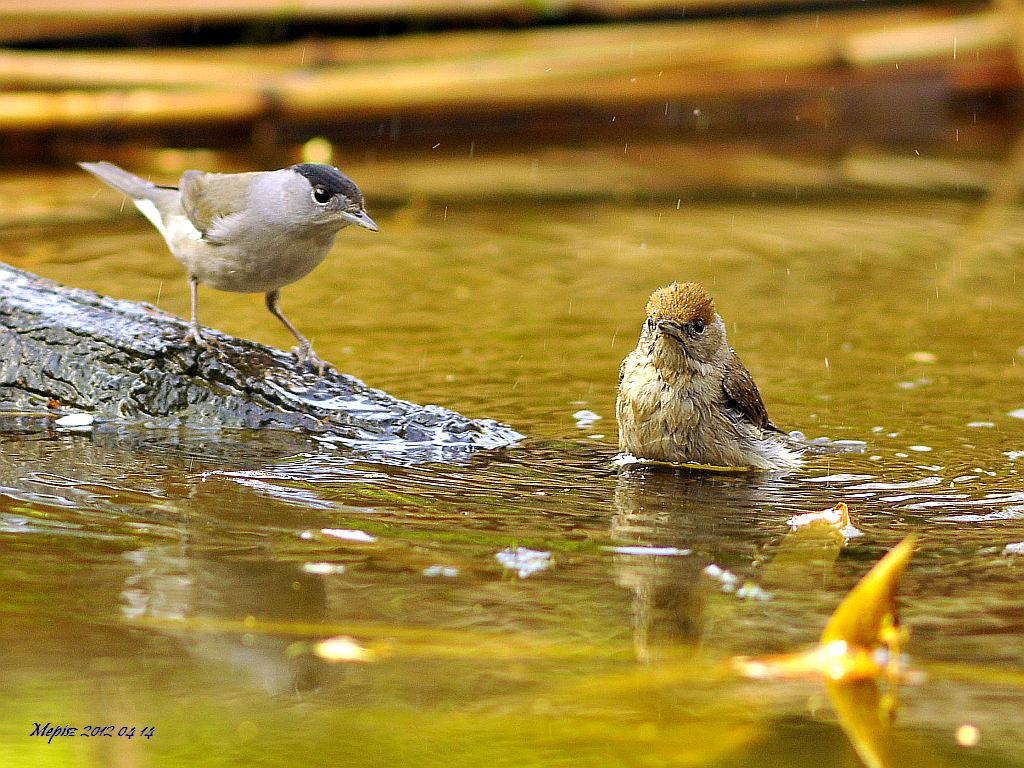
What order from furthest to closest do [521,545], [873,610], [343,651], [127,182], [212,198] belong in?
[127,182], [212,198], [521,545], [343,651], [873,610]

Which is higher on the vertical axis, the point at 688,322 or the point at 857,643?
the point at 688,322

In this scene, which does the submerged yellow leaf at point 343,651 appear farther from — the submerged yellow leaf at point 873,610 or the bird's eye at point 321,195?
the bird's eye at point 321,195

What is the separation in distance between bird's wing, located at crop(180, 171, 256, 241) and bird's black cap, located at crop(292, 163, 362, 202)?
0.96ft

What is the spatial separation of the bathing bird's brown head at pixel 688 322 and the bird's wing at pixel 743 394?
9 centimetres

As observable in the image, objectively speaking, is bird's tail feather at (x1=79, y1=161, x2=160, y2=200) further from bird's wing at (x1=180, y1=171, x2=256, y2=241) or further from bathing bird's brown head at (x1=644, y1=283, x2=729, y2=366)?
bathing bird's brown head at (x1=644, y1=283, x2=729, y2=366)

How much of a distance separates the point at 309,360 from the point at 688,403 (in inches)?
62.0

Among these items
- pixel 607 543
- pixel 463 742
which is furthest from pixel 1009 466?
pixel 463 742

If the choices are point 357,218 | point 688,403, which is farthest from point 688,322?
point 357,218

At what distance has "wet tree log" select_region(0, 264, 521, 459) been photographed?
5.59 metres

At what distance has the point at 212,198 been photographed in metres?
5.86

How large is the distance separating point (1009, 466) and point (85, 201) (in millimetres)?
7429

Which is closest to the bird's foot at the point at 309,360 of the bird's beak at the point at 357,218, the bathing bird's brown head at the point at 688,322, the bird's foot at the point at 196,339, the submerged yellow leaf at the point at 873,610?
the bird's foot at the point at 196,339

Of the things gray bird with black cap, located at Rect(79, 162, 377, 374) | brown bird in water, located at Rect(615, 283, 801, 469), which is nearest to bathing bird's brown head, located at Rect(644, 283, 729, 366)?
brown bird in water, located at Rect(615, 283, 801, 469)

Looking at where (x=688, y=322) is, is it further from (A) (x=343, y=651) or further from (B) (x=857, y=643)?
(A) (x=343, y=651)
